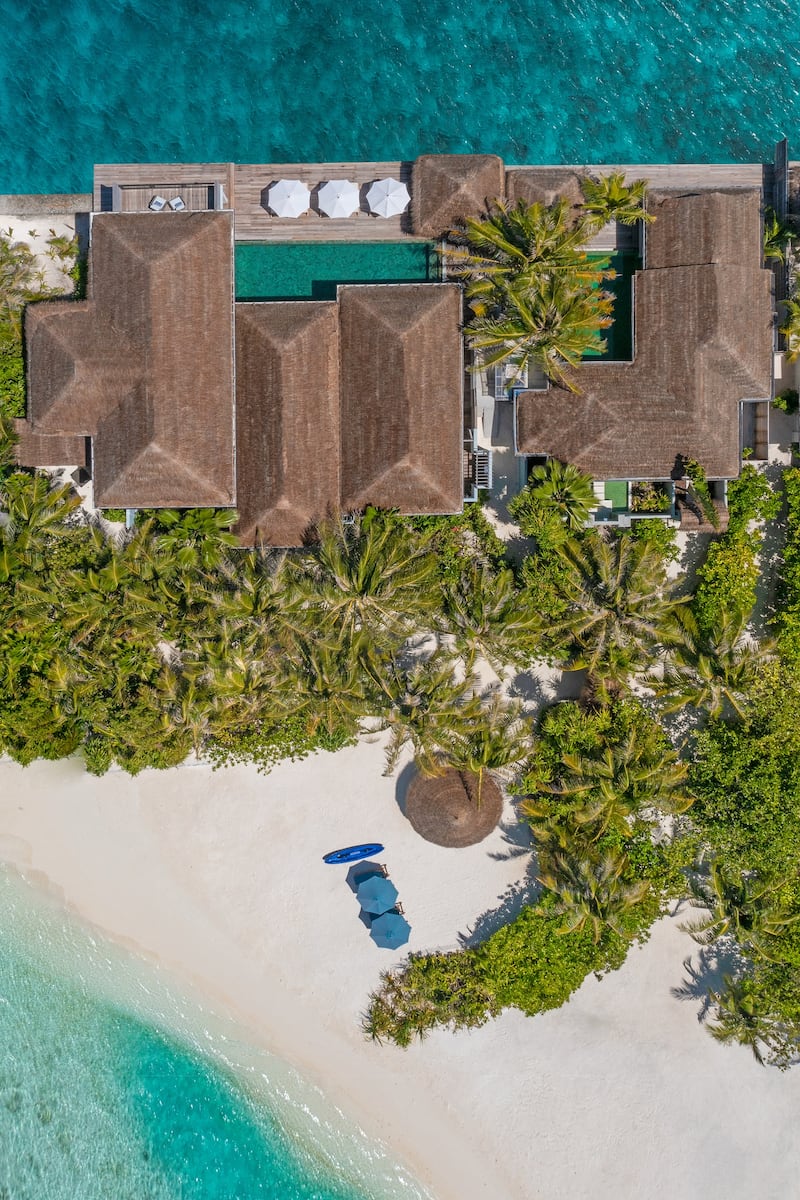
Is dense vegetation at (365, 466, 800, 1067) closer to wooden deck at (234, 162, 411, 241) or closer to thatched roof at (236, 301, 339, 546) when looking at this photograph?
thatched roof at (236, 301, 339, 546)

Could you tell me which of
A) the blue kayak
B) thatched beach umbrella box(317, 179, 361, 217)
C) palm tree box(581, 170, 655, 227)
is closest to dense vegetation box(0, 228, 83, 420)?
thatched beach umbrella box(317, 179, 361, 217)

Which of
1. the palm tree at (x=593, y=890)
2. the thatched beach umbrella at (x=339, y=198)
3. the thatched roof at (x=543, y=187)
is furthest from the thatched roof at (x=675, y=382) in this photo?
the palm tree at (x=593, y=890)

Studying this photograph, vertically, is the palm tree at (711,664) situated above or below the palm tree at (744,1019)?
above

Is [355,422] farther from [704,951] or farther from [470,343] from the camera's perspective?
[704,951]

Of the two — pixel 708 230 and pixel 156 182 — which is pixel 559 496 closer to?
pixel 708 230

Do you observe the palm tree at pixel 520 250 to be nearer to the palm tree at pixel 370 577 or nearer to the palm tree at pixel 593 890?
the palm tree at pixel 370 577

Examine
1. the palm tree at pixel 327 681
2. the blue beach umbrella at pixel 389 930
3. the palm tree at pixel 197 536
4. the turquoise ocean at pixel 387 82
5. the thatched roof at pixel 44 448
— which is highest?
the turquoise ocean at pixel 387 82
